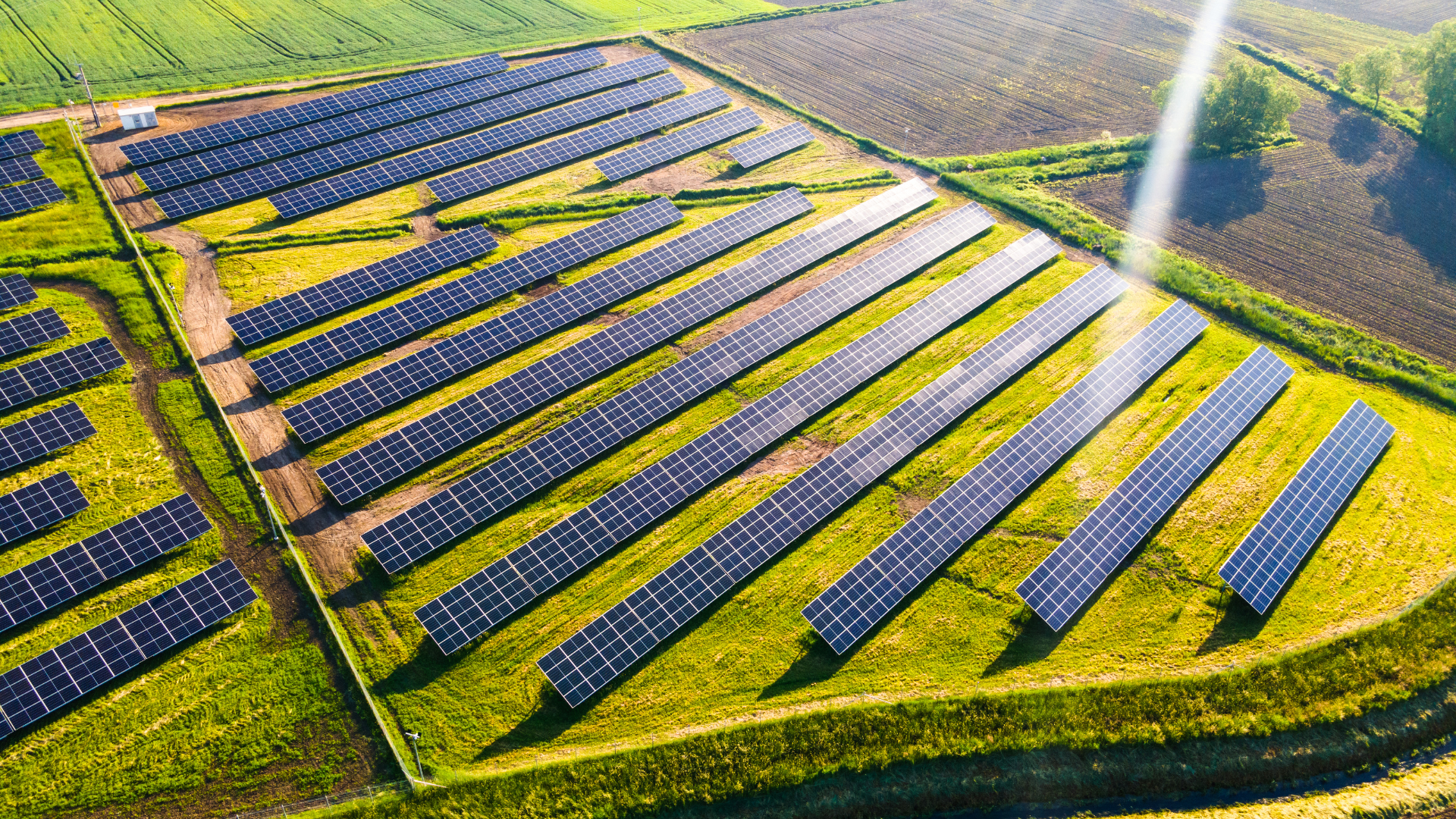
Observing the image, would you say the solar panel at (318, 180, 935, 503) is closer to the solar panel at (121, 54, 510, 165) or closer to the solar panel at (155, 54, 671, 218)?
the solar panel at (155, 54, 671, 218)

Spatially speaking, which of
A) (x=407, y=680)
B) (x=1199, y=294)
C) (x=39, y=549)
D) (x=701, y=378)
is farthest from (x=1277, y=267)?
(x=39, y=549)

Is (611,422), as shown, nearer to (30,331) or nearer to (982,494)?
(982,494)

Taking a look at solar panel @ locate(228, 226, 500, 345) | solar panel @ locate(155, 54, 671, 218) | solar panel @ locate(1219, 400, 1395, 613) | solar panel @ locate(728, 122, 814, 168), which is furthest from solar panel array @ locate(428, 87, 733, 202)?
solar panel @ locate(1219, 400, 1395, 613)

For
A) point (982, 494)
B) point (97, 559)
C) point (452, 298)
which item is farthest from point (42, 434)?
point (982, 494)

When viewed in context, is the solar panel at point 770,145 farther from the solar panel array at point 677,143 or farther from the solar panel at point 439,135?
the solar panel at point 439,135

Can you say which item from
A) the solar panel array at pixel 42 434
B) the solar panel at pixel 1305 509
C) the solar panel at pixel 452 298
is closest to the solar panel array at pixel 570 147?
the solar panel at pixel 452 298

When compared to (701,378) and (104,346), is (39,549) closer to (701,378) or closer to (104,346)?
(104,346)
